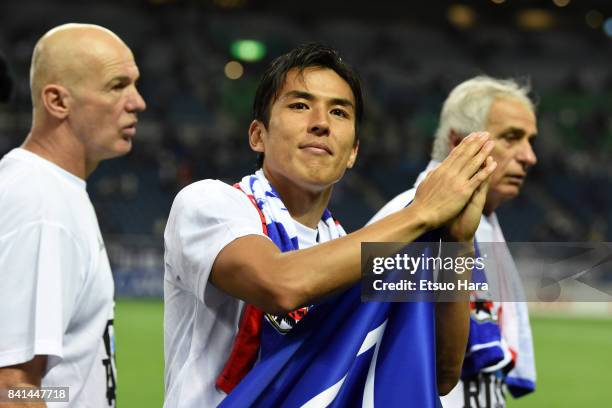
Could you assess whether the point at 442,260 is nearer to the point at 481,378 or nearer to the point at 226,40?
the point at 481,378

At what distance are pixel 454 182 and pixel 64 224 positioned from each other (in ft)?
3.52

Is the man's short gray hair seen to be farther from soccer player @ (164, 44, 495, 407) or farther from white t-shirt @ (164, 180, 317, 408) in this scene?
white t-shirt @ (164, 180, 317, 408)

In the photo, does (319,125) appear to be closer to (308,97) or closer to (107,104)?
(308,97)

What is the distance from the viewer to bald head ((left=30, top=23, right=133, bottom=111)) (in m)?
2.59

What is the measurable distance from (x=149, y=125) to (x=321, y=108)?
23.6 meters

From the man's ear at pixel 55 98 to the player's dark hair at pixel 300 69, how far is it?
2.03 ft

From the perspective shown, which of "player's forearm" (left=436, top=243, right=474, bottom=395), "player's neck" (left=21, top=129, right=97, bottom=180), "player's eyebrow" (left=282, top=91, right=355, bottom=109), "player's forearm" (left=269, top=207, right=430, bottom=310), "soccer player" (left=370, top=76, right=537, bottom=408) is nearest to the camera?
"player's forearm" (left=269, top=207, right=430, bottom=310)

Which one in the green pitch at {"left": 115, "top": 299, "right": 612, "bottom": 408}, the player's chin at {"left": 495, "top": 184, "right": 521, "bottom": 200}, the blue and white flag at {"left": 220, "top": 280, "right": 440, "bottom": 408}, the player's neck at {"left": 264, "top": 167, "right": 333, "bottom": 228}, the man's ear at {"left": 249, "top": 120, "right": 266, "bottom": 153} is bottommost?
the blue and white flag at {"left": 220, "top": 280, "right": 440, "bottom": 408}

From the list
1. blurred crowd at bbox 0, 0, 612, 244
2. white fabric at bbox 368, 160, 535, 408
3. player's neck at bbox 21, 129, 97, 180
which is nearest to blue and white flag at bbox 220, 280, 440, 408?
player's neck at bbox 21, 129, 97, 180

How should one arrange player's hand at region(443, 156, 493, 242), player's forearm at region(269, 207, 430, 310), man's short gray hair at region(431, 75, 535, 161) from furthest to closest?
man's short gray hair at region(431, 75, 535, 161), player's hand at region(443, 156, 493, 242), player's forearm at region(269, 207, 430, 310)

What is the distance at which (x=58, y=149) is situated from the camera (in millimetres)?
2582

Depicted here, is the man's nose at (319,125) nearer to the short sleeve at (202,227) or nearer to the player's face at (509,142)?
the short sleeve at (202,227)

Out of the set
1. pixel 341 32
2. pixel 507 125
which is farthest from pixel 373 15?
pixel 507 125

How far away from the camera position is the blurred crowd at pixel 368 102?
23.8m
